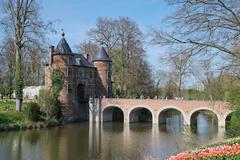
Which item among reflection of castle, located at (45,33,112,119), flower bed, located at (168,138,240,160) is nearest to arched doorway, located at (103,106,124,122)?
reflection of castle, located at (45,33,112,119)

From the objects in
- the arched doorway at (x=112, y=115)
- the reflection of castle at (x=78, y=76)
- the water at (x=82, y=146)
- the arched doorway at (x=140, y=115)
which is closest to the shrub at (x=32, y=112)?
the water at (x=82, y=146)

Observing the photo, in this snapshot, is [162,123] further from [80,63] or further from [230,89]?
[230,89]

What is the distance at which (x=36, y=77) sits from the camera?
37.6m

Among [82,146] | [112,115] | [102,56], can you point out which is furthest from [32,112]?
[102,56]

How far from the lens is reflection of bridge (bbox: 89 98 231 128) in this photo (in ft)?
80.0

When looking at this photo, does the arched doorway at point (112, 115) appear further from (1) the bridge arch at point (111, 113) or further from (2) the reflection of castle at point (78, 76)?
(2) the reflection of castle at point (78, 76)

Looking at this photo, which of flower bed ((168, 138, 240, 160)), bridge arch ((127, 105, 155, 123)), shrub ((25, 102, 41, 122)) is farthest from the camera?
bridge arch ((127, 105, 155, 123))

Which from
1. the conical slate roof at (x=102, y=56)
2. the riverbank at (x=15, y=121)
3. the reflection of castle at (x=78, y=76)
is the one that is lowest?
the riverbank at (x=15, y=121)

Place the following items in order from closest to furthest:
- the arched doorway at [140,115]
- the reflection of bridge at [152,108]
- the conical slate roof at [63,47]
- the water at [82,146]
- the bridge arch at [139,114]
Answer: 1. the water at [82,146]
2. the reflection of bridge at [152,108]
3. the conical slate roof at [63,47]
4. the bridge arch at [139,114]
5. the arched doorway at [140,115]

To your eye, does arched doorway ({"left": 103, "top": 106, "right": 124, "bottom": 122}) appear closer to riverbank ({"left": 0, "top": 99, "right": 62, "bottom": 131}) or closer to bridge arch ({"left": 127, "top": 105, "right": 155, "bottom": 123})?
bridge arch ({"left": 127, "top": 105, "right": 155, "bottom": 123})

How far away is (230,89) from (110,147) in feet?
21.6

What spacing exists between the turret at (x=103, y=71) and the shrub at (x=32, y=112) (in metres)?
9.38

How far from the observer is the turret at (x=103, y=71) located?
104 ft

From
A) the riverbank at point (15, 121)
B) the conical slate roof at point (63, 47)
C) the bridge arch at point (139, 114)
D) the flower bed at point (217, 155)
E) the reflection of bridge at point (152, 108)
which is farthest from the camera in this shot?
the bridge arch at point (139, 114)
